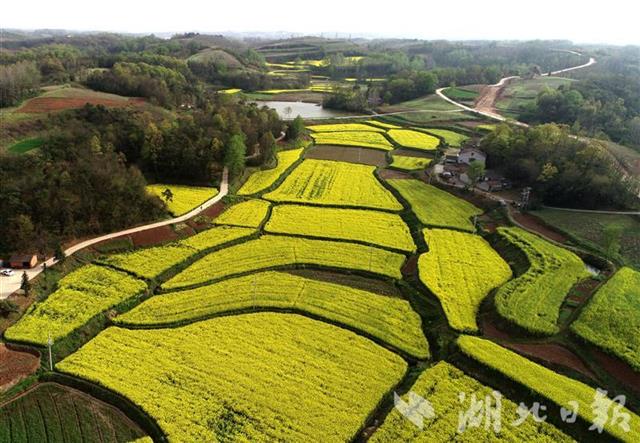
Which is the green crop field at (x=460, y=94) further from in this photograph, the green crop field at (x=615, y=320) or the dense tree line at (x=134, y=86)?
the green crop field at (x=615, y=320)

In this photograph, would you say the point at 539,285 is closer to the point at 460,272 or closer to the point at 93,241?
the point at 460,272

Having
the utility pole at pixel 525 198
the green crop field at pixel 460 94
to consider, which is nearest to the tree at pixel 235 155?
the utility pole at pixel 525 198

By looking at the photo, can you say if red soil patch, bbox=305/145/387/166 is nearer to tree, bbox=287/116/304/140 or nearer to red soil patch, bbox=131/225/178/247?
tree, bbox=287/116/304/140

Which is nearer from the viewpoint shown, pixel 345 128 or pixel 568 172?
pixel 568 172

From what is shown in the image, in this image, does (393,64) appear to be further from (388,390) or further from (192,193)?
(388,390)

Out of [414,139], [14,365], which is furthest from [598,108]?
[14,365]

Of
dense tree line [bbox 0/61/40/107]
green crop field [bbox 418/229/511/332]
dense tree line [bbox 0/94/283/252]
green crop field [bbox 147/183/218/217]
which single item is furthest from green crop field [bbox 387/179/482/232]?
dense tree line [bbox 0/61/40/107]

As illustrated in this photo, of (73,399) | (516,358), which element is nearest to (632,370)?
(516,358)

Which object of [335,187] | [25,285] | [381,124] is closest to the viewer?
Result: [25,285]
